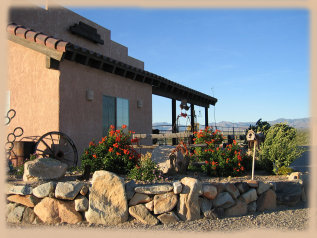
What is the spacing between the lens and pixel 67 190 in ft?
16.7

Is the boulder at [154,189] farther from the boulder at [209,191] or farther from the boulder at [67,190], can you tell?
the boulder at [67,190]

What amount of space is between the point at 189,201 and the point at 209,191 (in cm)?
43

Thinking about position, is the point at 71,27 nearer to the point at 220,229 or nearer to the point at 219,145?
the point at 219,145

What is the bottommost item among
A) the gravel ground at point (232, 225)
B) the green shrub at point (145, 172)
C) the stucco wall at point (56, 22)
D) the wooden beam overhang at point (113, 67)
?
the gravel ground at point (232, 225)

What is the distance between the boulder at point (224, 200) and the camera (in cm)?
553

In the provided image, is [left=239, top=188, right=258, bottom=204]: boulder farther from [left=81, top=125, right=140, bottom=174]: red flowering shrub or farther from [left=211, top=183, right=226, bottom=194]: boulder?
[left=81, top=125, right=140, bottom=174]: red flowering shrub

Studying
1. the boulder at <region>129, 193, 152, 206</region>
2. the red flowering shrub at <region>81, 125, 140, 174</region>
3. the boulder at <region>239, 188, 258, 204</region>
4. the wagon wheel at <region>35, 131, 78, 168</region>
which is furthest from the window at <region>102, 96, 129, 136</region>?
the boulder at <region>239, 188, 258, 204</region>

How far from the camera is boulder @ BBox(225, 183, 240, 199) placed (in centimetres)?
568

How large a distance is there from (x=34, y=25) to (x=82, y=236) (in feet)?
27.5

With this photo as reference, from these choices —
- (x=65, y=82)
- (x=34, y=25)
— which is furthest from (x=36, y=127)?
(x=34, y=25)

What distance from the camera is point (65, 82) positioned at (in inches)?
333

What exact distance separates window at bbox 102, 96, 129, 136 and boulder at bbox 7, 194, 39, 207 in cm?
464

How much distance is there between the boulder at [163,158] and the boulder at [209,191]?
1.54m

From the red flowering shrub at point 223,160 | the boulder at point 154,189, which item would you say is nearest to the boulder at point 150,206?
Answer: the boulder at point 154,189
